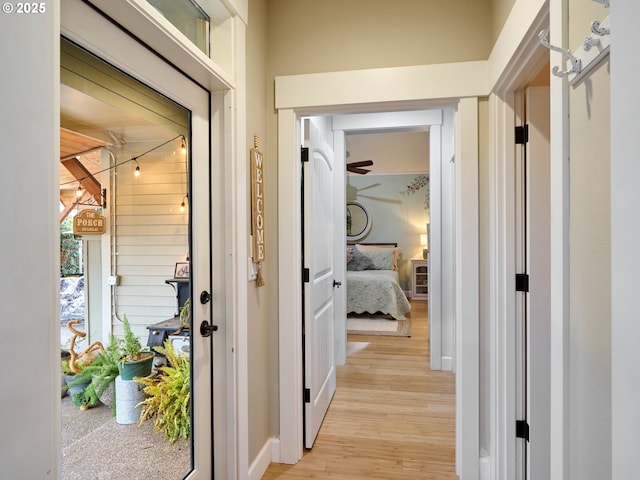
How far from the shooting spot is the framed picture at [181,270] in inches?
63.9

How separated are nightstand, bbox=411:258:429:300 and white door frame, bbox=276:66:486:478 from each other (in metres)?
5.68

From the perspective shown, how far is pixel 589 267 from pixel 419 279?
22.7 ft

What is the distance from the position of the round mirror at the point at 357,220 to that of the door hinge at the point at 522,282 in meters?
6.54

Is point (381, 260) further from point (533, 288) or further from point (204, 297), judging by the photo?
point (204, 297)

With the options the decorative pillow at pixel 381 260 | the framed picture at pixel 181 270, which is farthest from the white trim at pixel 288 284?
the decorative pillow at pixel 381 260

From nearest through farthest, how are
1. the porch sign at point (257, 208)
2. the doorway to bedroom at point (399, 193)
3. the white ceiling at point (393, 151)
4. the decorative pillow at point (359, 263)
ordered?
the porch sign at point (257, 208) < the doorway to bedroom at point (399, 193) < the white ceiling at point (393, 151) < the decorative pillow at point (359, 263)

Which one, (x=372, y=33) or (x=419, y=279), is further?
(x=419, y=279)

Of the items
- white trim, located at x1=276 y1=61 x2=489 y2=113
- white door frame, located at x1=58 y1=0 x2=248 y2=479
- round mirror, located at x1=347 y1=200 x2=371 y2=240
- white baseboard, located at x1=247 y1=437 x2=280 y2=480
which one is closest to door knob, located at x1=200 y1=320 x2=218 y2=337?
white door frame, located at x1=58 y1=0 x2=248 y2=479

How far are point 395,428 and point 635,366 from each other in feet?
8.23

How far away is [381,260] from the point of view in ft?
24.3

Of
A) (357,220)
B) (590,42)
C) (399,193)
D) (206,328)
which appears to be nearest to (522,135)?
(590,42)

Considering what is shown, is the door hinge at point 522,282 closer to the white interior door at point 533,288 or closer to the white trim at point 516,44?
the white interior door at point 533,288

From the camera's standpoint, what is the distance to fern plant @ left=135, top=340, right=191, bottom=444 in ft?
4.90

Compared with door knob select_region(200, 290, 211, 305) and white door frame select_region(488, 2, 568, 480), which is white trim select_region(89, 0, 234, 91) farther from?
white door frame select_region(488, 2, 568, 480)
